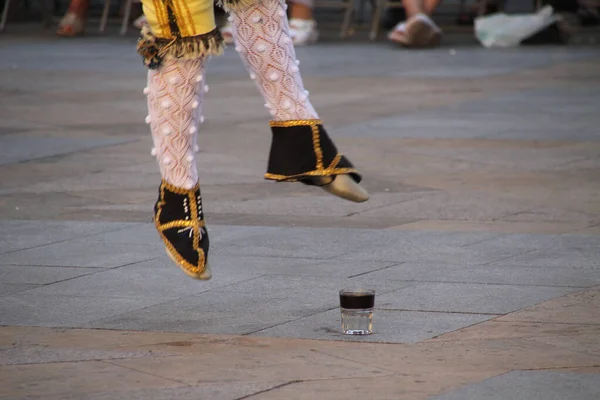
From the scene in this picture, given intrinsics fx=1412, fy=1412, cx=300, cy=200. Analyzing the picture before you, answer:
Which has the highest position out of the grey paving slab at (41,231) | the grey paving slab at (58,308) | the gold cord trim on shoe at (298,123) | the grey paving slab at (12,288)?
the gold cord trim on shoe at (298,123)

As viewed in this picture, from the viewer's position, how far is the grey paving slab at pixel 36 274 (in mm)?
5172

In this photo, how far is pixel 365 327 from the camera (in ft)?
14.0

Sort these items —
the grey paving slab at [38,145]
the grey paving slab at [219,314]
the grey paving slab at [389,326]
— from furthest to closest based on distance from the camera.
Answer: the grey paving slab at [38,145] → the grey paving slab at [219,314] → the grey paving slab at [389,326]

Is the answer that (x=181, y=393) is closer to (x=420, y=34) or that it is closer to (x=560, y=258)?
(x=560, y=258)

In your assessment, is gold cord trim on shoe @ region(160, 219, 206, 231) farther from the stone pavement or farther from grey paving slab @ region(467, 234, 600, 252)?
grey paving slab @ region(467, 234, 600, 252)

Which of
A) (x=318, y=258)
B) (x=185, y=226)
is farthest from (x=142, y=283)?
(x=185, y=226)

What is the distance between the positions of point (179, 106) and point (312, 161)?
0.42 m

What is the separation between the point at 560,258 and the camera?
18.0 feet

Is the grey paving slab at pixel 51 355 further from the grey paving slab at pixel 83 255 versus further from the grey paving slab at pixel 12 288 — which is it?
the grey paving slab at pixel 83 255

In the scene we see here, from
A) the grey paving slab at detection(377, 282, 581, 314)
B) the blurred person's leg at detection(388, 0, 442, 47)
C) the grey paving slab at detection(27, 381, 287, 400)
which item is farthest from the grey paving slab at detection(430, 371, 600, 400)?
the blurred person's leg at detection(388, 0, 442, 47)

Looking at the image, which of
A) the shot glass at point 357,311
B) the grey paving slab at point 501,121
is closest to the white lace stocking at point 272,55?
the shot glass at point 357,311

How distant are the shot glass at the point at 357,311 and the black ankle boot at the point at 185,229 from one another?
1.38 feet

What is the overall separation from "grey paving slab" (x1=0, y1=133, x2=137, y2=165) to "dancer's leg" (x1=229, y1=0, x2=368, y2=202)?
4.40 meters

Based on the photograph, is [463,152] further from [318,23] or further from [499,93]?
[318,23]
